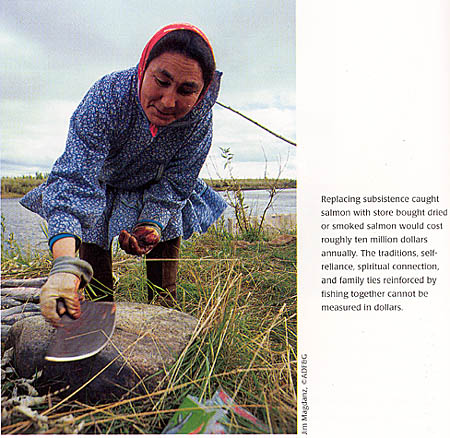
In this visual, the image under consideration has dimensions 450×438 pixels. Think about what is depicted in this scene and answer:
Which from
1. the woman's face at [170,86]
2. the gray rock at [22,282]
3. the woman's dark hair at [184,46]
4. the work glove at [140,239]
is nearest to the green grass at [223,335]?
the gray rock at [22,282]

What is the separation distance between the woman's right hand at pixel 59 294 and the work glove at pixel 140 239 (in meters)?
0.19

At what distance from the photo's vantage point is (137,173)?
3.74ft

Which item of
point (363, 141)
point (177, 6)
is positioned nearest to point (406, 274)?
point (363, 141)

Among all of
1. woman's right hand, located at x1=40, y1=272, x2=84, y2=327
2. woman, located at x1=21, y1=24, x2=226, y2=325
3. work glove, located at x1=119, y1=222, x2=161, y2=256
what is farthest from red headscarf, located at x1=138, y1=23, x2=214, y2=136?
woman's right hand, located at x1=40, y1=272, x2=84, y2=327

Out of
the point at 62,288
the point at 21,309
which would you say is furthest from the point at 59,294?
the point at 21,309

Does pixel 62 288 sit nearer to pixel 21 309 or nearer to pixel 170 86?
pixel 21 309

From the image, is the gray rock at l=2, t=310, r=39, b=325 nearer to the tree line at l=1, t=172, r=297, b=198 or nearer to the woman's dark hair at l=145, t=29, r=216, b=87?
the tree line at l=1, t=172, r=297, b=198

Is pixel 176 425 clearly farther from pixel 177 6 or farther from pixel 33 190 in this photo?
pixel 177 6

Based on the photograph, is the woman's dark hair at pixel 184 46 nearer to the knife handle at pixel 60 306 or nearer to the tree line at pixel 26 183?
the tree line at pixel 26 183

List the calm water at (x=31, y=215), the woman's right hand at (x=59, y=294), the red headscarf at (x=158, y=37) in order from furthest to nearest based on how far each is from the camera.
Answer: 1. the calm water at (x=31, y=215)
2. the red headscarf at (x=158, y=37)
3. the woman's right hand at (x=59, y=294)

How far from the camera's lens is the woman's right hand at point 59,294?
87 cm

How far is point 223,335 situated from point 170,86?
59 cm

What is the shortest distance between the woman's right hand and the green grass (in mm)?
196

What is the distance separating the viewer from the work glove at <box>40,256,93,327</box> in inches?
34.3
